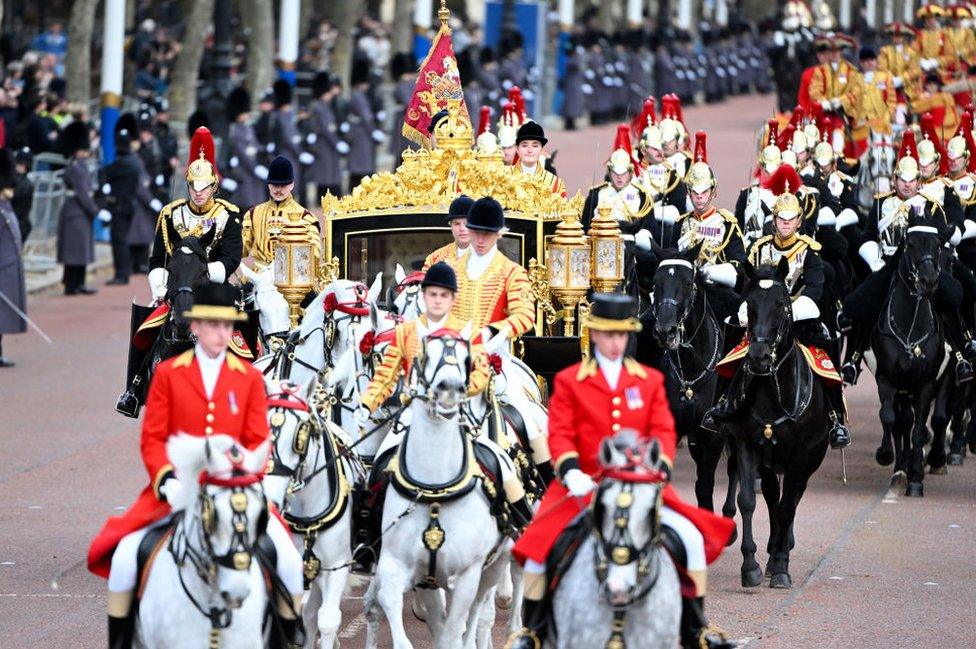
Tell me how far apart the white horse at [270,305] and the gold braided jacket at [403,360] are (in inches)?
112

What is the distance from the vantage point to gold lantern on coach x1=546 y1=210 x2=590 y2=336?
13.3m

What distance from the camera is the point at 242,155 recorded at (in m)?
26.9

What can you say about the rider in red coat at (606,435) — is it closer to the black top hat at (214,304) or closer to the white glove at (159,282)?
the black top hat at (214,304)

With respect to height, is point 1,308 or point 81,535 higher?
point 1,308

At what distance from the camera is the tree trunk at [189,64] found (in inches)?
1204

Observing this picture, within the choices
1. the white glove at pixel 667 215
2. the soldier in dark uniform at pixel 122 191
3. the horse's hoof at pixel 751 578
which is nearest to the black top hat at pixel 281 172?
the white glove at pixel 667 215

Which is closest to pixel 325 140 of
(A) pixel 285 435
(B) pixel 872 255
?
(B) pixel 872 255

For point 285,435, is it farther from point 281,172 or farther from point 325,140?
point 325,140

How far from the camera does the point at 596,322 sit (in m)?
8.66

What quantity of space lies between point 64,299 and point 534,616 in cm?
1549

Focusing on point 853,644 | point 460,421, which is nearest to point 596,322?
point 460,421

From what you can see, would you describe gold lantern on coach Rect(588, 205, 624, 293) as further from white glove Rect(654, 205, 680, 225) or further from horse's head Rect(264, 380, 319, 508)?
horse's head Rect(264, 380, 319, 508)

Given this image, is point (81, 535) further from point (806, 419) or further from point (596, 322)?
point (596, 322)

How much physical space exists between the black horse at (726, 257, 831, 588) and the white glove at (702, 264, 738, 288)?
113 centimetres
